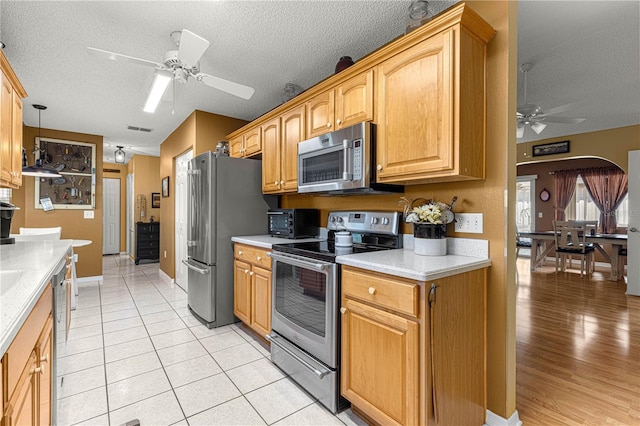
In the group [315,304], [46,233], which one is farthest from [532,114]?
[46,233]

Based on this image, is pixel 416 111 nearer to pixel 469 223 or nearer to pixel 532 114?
pixel 469 223

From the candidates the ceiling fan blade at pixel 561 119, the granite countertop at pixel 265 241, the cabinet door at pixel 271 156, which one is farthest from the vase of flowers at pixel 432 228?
the ceiling fan blade at pixel 561 119

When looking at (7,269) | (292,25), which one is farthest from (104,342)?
(292,25)

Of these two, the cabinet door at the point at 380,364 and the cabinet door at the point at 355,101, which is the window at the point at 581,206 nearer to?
the cabinet door at the point at 355,101

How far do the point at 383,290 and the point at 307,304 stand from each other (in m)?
0.69

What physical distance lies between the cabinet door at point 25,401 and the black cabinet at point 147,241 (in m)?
6.30

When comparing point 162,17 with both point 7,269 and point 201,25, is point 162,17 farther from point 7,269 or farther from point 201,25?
point 7,269

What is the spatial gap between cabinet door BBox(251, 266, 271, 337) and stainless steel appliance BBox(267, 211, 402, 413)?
185mm

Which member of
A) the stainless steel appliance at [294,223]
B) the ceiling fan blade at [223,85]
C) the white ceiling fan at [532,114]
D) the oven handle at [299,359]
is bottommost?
the oven handle at [299,359]

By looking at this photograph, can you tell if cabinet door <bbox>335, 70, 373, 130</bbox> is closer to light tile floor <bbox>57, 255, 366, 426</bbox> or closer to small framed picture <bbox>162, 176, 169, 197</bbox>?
light tile floor <bbox>57, 255, 366, 426</bbox>

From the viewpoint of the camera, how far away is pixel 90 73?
301 centimetres

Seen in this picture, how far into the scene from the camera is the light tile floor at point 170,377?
1.84m

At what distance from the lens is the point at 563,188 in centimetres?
723

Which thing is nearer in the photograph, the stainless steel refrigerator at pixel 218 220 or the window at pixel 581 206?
the stainless steel refrigerator at pixel 218 220
